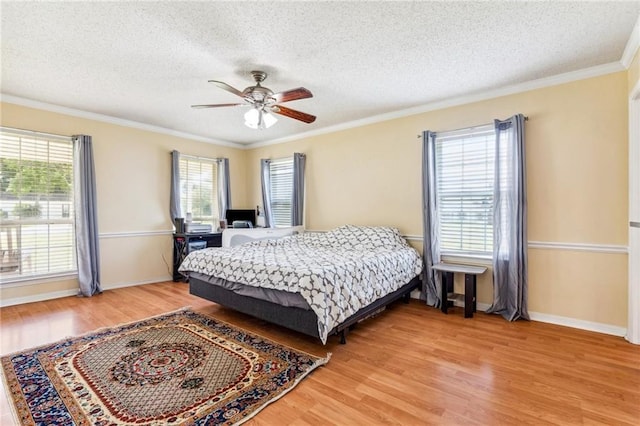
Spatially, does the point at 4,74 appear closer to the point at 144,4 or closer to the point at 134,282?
the point at 144,4

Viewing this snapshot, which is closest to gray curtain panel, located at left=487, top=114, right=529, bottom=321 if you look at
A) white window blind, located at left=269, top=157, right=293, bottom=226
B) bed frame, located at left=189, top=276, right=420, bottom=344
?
bed frame, located at left=189, top=276, right=420, bottom=344

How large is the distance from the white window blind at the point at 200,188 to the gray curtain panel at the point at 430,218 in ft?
13.0

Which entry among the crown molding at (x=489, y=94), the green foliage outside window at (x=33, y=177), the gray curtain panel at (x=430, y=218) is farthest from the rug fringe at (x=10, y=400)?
the crown molding at (x=489, y=94)

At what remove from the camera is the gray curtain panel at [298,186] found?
5.37 metres

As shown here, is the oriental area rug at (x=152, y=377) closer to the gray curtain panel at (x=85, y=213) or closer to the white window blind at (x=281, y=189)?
the gray curtain panel at (x=85, y=213)

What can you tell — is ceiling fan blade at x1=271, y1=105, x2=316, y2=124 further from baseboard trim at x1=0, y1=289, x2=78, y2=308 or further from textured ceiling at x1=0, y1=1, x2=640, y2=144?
baseboard trim at x1=0, y1=289, x2=78, y2=308

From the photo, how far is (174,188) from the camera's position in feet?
17.1

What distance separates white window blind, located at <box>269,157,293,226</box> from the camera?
5.75 meters

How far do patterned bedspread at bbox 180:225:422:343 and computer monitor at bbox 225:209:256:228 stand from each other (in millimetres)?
1669

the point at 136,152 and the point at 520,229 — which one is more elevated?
the point at 136,152

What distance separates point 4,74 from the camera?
311 cm

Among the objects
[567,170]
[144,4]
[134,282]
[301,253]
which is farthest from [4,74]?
[567,170]

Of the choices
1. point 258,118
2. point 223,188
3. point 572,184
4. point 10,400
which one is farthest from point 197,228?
point 572,184

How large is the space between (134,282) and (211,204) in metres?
1.89
